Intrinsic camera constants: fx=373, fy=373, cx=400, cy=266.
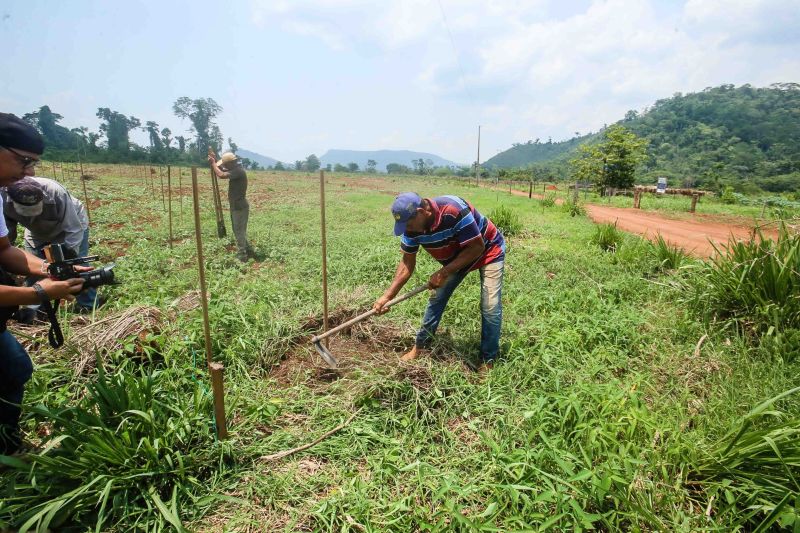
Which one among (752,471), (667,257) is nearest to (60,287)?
(752,471)

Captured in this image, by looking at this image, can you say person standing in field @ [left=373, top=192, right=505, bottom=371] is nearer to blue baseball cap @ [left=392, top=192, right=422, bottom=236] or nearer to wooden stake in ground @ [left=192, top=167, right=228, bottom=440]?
blue baseball cap @ [left=392, top=192, right=422, bottom=236]

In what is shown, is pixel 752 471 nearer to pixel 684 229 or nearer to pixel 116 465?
pixel 116 465

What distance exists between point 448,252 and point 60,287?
235 cm

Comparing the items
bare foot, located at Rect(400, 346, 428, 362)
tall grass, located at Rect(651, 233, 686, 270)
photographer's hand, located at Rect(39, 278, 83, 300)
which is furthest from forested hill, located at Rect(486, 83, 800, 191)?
photographer's hand, located at Rect(39, 278, 83, 300)

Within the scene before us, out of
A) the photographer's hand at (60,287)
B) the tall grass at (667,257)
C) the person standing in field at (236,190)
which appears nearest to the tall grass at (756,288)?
the tall grass at (667,257)

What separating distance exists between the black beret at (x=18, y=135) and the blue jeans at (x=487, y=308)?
2.62 m

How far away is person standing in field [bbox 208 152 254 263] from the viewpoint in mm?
5527

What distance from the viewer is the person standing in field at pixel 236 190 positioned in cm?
553

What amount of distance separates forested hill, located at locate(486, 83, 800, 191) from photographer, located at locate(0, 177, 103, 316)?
4297 cm

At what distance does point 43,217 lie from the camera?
11.3ft

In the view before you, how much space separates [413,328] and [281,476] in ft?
6.01

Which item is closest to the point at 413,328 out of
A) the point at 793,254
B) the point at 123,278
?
the point at 793,254

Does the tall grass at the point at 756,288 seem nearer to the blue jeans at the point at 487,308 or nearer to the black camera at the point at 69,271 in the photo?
the blue jeans at the point at 487,308

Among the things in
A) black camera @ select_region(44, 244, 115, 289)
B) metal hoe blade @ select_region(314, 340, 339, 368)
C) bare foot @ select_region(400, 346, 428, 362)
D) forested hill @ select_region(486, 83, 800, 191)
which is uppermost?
forested hill @ select_region(486, 83, 800, 191)
